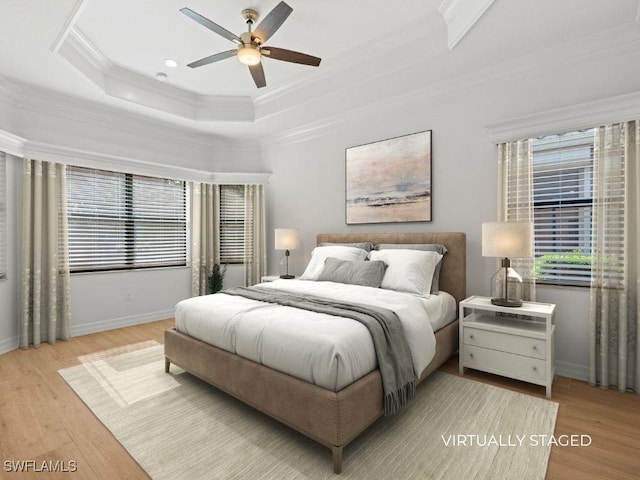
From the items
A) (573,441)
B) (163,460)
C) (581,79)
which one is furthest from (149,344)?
A: (581,79)

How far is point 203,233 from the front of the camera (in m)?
5.16

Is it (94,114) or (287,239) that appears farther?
(287,239)

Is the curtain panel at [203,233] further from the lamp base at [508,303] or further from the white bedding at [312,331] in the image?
the lamp base at [508,303]

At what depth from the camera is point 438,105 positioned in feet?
11.8

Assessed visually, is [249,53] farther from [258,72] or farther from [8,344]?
[8,344]

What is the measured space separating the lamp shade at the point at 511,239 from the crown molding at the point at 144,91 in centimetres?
352

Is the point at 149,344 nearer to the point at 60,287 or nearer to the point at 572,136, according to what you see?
the point at 60,287

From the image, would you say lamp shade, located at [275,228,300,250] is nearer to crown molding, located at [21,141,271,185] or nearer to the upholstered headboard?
crown molding, located at [21,141,271,185]

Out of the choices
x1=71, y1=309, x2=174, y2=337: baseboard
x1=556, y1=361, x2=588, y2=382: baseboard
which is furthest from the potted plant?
x1=556, y1=361, x2=588, y2=382: baseboard

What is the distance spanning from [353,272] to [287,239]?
1533 millimetres

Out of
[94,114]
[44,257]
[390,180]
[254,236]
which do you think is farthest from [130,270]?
[390,180]

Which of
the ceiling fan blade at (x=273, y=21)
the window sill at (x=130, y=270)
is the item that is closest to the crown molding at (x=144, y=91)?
the ceiling fan blade at (x=273, y=21)

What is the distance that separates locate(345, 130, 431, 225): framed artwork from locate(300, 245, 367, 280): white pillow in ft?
1.83

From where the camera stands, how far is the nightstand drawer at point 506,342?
2.52 meters
